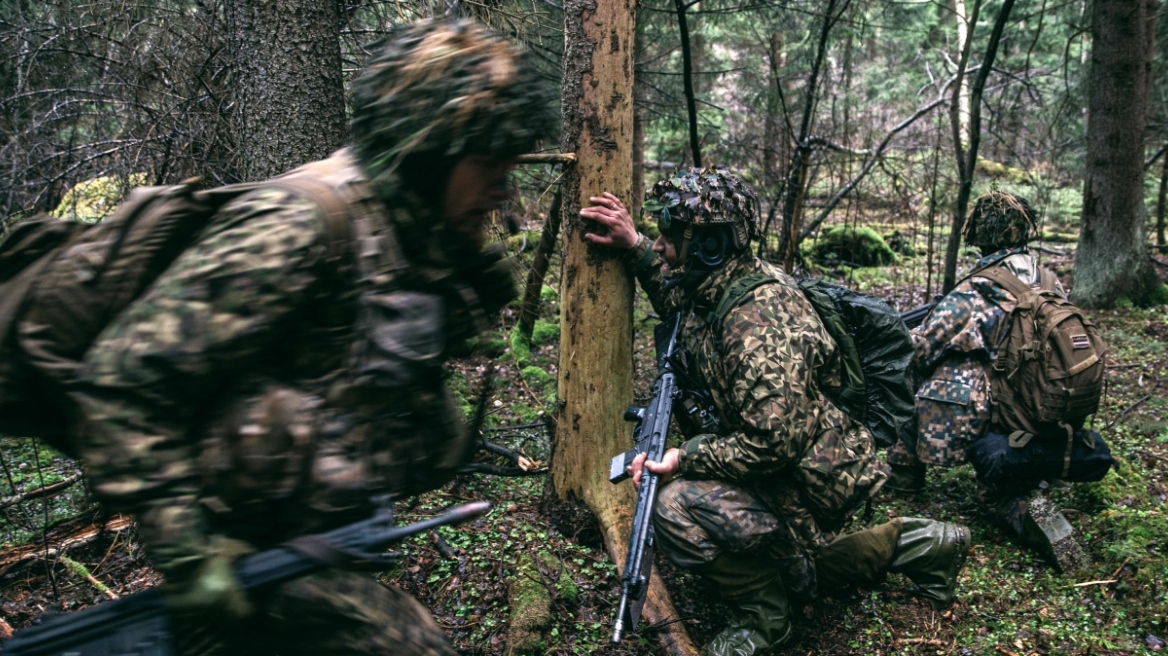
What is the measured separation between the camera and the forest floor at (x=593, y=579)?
381cm

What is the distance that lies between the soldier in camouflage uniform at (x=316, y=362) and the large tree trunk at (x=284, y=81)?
2055 mm

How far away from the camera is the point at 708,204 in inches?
145

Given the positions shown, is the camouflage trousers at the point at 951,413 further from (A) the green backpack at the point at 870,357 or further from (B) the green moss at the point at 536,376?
(B) the green moss at the point at 536,376

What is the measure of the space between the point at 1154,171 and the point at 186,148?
1852cm

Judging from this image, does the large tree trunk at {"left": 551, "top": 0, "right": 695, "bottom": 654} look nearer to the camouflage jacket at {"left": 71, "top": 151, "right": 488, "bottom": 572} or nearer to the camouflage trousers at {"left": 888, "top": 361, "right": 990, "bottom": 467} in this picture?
Result: the camouflage jacket at {"left": 71, "top": 151, "right": 488, "bottom": 572}

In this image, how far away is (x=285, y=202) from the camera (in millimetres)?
1813

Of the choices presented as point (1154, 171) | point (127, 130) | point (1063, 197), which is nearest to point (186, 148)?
point (127, 130)

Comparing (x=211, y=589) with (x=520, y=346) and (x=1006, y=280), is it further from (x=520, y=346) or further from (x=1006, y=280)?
(x=520, y=346)

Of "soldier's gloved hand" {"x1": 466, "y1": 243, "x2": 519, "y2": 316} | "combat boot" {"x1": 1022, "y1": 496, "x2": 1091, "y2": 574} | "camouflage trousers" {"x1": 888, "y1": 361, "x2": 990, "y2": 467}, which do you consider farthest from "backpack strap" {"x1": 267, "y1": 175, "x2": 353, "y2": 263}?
"combat boot" {"x1": 1022, "y1": 496, "x2": 1091, "y2": 574}

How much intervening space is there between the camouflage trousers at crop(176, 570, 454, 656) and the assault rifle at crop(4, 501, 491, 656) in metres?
0.08

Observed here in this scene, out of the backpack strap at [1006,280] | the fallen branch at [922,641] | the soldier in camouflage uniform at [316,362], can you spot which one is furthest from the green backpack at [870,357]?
the soldier in camouflage uniform at [316,362]

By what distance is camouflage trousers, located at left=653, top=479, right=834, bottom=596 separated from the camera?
3.66 meters

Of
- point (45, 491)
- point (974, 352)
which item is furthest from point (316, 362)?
point (974, 352)

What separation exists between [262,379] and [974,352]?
5.00 metres
